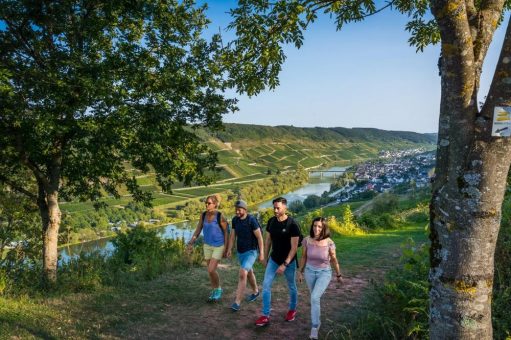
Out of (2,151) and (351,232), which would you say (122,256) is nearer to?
(2,151)

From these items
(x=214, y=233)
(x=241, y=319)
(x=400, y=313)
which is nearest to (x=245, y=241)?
(x=214, y=233)

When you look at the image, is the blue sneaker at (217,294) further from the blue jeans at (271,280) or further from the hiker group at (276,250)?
the blue jeans at (271,280)

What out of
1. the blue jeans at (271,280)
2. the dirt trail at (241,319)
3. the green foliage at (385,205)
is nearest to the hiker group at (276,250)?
the blue jeans at (271,280)

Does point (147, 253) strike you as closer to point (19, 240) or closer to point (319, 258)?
point (319, 258)

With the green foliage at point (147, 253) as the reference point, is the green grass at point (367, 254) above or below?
below

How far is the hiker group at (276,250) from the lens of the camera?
6.29 m

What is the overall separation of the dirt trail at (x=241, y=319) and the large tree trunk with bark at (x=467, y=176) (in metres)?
2.94

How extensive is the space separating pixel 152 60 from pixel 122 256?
19.4 ft

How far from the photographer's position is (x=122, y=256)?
11.8 meters

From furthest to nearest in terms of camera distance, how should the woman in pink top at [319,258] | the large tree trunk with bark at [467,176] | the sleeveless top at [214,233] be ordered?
the sleeveless top at [214,233]
the woman in pink top at [319,258]
the large tree trunk with bark at [467,176]

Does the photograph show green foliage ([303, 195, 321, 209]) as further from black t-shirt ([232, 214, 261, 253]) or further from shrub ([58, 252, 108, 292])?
black t-shirt ([232, 214, 261, 253])

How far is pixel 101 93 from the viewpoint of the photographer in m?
7.75

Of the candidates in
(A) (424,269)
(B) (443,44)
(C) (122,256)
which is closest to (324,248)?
(A) (424,269)

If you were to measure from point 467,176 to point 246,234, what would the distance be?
492cm
